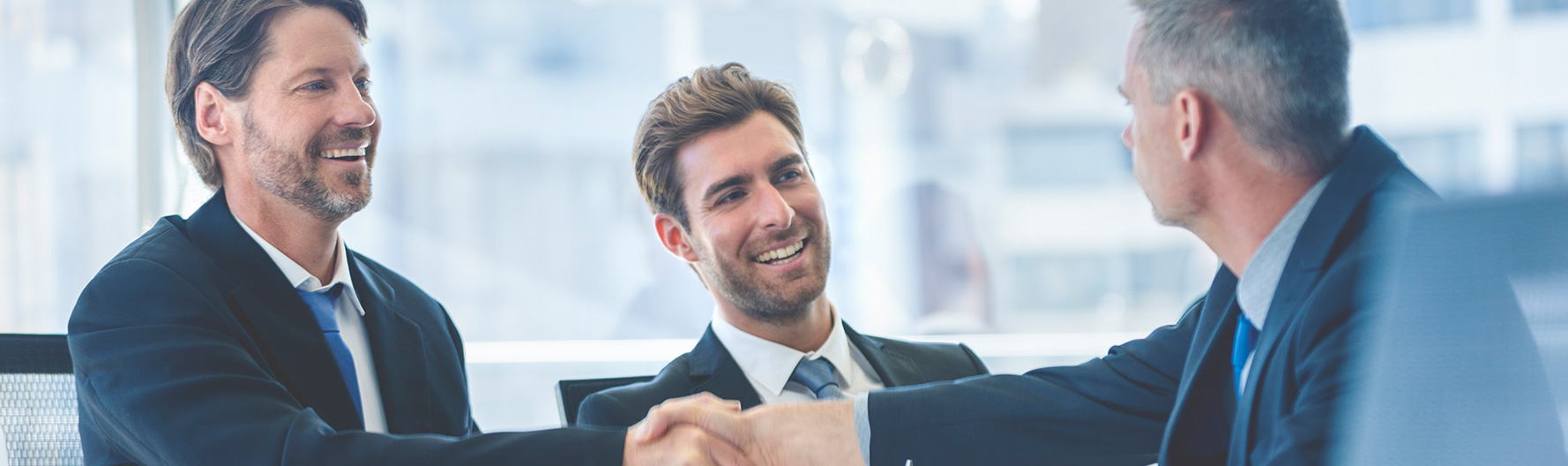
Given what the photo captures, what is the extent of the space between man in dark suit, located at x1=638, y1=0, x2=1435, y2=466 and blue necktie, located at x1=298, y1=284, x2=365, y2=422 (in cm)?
44

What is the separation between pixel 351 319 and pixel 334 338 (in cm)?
9

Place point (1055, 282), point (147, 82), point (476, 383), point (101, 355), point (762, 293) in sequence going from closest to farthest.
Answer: point (101, 355) < point (762, 293) < point (147, 82) < point (476, 383) < point (1055, 282)

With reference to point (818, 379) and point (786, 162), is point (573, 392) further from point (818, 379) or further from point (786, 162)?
point (786, 162)

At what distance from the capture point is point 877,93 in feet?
13.2

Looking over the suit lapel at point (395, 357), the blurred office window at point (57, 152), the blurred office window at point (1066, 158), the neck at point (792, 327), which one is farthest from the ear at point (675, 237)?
the blurred office window at point (1066, 158)

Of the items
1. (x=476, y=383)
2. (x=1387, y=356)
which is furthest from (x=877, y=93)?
(x=1387, y=356)

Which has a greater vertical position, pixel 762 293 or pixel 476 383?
pixel 762 293

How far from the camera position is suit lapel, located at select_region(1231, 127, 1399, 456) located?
1.00 meters

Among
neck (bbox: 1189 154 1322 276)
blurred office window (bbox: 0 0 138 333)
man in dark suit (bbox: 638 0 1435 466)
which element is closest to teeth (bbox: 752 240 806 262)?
man in dark suit (bbox: 638 0 1435 466)

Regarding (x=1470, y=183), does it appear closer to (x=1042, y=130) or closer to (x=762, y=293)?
(x=762, y=293)

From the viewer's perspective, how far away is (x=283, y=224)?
1.57 metres

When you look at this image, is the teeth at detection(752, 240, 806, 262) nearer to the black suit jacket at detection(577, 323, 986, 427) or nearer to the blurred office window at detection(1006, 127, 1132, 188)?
the black suit jacket at detection(577, 323, 986, 427)

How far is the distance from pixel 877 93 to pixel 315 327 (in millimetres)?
2833

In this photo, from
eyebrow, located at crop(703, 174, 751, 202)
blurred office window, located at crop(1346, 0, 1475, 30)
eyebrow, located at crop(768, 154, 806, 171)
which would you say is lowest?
eyebrow, located at crop(703, 174, 751, 202)
